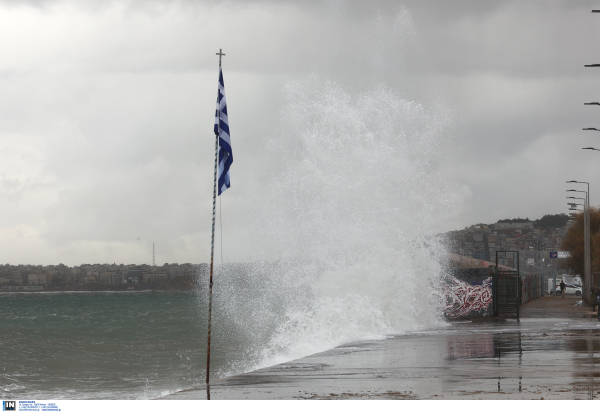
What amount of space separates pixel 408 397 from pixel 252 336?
1178 inches

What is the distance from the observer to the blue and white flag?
14.1 m

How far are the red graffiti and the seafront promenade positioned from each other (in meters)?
10.3

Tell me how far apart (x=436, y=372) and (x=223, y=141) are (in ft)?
20.2

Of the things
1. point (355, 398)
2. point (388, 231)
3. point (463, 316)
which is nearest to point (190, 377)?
point (388, 231)

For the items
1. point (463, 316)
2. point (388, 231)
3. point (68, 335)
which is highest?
point (388, 231)

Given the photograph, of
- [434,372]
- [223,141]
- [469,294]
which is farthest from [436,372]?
[469,294]

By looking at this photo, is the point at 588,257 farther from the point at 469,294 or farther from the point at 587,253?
the point at 469,294

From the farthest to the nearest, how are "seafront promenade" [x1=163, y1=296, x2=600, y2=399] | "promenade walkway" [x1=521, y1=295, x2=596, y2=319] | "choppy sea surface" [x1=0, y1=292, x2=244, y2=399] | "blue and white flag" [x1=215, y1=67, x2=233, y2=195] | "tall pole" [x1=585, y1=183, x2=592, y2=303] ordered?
"tall pole" [x1=585, y1=183, x2=592, y2=303]
"promenade walkway" [x1=521, y1=295, x2=596, y2=319]
"choppy sea surface" [x1=0, y1=292, x2=244, y2=399]
"blue and white flag" [x1=215, y1=67, x2=233, y2=195]
"seafront promenade" [x1=163, y1=296, x2=600, y2=399]

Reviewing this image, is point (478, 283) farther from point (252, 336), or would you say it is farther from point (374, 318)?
point (252, 336)

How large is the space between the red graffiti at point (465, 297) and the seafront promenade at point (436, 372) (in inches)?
404

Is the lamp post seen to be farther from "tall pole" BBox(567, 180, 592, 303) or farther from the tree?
the tree

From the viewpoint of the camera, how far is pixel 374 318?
24547 millimetres

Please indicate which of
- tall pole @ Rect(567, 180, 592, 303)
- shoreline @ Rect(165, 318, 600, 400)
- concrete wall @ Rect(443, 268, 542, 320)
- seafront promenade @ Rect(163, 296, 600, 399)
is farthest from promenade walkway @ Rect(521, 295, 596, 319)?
shoreline @ Rect(165, 318, 600, 400)

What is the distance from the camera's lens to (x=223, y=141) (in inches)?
560
